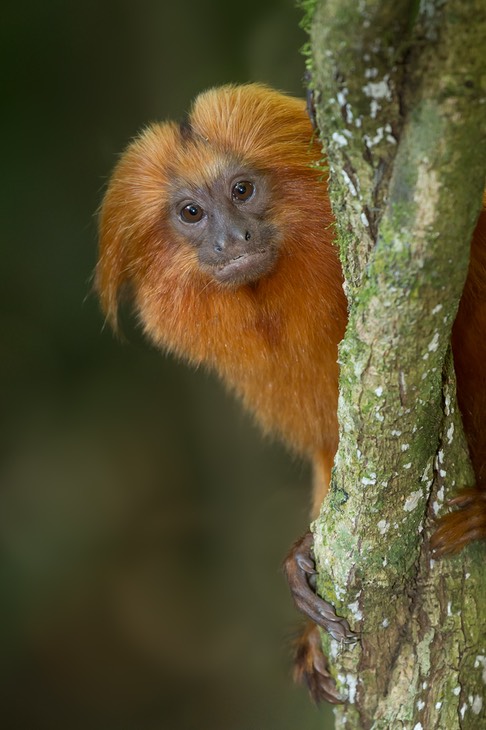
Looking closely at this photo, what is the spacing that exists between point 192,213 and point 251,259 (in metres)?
0.27

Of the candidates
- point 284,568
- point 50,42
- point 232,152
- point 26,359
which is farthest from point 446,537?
point 50,42

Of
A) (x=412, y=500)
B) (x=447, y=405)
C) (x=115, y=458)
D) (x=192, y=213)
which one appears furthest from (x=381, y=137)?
(x=115, y=458)

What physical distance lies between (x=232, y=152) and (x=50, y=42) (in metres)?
1.59

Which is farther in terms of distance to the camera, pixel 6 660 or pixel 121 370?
pixel 121 370

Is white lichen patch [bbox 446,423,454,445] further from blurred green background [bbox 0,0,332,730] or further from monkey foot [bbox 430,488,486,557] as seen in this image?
blurred green background [bbox 0,0,332,730]

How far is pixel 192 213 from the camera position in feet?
7.54

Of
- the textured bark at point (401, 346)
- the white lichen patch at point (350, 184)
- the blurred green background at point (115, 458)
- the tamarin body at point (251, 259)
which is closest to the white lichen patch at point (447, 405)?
the textured bark at point (401, 346)

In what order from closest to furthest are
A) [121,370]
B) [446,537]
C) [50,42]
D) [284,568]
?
[446,537] < [284,568] < [50,42] < [121,370]

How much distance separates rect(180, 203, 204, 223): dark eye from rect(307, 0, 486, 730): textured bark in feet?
2.79

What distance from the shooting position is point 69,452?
3.84m

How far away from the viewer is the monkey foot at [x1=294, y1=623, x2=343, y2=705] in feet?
6.84

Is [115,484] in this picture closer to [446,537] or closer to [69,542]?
[69,542]

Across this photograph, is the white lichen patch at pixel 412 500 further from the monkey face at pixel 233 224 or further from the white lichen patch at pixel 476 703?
the monkey face at pixel 233 224

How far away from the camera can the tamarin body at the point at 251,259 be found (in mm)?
2162
